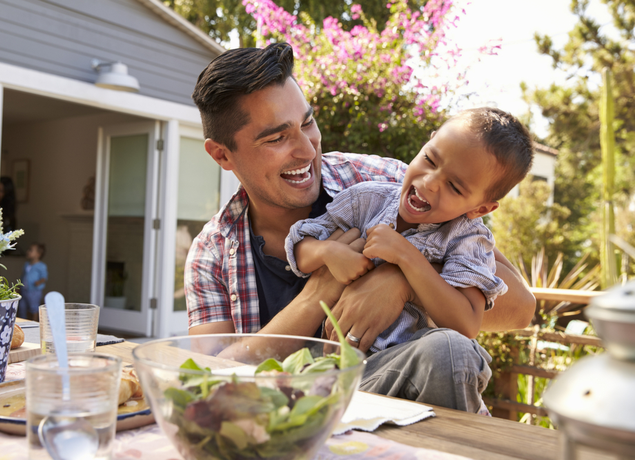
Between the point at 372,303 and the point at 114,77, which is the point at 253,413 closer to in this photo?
the point at 372,303

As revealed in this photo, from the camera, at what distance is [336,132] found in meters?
5.49

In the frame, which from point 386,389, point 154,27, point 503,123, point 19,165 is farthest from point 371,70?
point 19,165

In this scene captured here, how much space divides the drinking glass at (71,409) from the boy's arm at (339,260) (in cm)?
82

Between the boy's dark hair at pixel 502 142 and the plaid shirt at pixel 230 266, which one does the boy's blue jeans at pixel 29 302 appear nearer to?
the plaid shirt at pixel 230 266

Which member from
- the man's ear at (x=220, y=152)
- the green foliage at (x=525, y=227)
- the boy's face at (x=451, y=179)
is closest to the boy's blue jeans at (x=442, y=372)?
the boy's face at (x=451, y=179)

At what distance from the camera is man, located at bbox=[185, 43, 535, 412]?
1641mm

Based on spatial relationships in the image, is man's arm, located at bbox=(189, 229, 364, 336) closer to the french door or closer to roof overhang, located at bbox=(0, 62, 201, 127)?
roof overhang, located at bbox=(0, 62, 201, 127)

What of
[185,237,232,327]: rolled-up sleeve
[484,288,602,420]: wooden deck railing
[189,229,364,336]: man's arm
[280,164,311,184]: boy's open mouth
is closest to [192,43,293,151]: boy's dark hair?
[280,164,311,184]: boy's open mouth

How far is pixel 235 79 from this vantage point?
1.80 meters

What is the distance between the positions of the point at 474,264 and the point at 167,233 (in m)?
5.10

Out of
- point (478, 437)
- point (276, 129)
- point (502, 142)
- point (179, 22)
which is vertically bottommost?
point (478, 437)

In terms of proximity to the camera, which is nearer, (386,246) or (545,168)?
(386,246)

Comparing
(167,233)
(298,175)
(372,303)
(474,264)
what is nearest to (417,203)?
(474,264)

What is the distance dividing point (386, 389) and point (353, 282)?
35 centimetres
